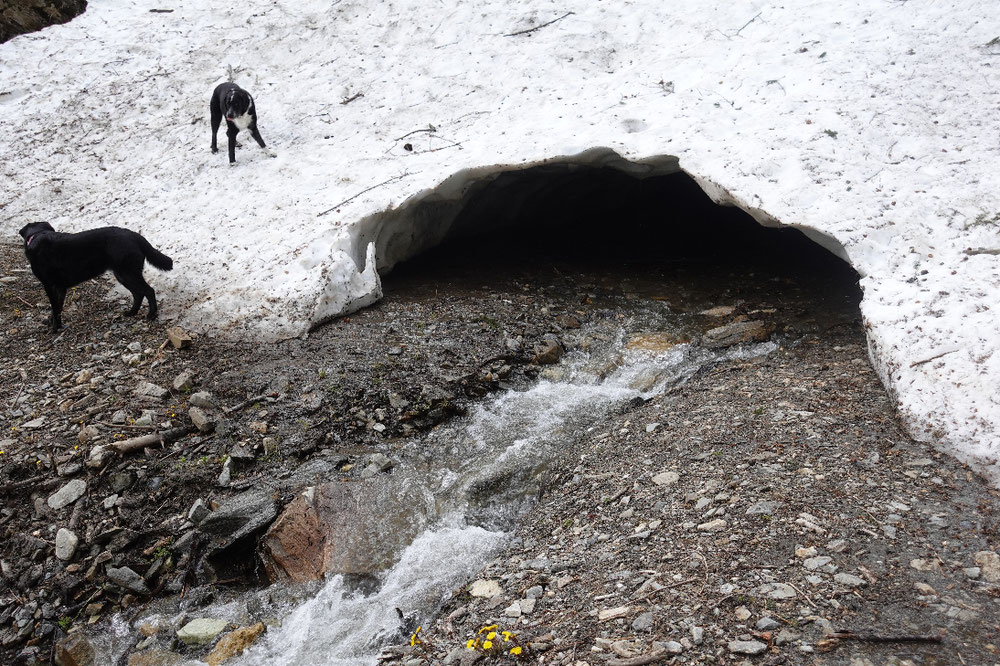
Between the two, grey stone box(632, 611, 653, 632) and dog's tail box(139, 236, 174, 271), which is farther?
dog's tail box(139, 236, 174, 271)

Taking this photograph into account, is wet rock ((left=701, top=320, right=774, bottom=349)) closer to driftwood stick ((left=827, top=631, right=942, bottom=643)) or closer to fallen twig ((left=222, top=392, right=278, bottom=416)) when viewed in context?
driftwood stick ((left=827, top=631, right=942, bottom=643))

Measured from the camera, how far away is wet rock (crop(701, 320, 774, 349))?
24.8 feet

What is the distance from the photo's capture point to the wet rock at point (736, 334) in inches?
298

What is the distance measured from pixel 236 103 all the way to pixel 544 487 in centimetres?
786

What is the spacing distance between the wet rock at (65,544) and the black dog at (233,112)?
6.49 metres

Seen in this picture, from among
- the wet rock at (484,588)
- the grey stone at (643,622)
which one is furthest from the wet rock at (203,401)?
the grey stone at (643,622)

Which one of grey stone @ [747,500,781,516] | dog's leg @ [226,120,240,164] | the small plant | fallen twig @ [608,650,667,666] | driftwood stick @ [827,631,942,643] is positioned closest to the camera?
driftwood stick @ [827,631,942,643]

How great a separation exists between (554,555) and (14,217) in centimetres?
1060

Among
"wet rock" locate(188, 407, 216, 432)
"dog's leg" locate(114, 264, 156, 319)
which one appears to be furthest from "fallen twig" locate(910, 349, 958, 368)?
"dog's leg" locate(114, 264, 156, 319)

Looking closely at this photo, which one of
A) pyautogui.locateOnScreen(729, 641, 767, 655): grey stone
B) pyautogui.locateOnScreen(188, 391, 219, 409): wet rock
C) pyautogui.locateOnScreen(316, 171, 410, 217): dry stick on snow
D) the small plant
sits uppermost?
pyautogui.locateOnScreen(316, 171, 410, 217): dry stick on snow

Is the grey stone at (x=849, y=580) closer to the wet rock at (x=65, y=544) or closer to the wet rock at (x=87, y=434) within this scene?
the wet rock at (x=65, y=544)

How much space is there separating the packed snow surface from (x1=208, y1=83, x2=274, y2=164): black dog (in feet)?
1.15

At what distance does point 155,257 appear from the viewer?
7793mm

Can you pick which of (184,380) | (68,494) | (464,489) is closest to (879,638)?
(464,489)
